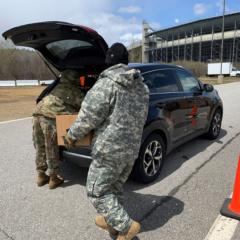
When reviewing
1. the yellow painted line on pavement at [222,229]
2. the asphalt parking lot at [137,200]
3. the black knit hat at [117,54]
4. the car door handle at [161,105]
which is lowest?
the yellow painted line on pavement at [222,229]

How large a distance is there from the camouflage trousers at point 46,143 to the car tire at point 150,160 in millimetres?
1101

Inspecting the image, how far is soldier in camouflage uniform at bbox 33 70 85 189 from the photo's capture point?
13.9 feet

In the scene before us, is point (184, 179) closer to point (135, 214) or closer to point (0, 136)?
point (135, 214)

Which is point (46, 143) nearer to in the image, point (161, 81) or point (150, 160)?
point (150, 160)

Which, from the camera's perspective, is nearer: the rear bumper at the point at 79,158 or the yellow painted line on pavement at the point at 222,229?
the yellow painted line on pavement at the point at 222,229

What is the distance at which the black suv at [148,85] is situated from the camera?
3.93 m

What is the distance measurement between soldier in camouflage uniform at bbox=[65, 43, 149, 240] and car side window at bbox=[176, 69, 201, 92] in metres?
2.91

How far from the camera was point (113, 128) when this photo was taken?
292 centimetres

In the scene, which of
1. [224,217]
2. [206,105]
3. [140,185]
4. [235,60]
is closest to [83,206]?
[140,185]

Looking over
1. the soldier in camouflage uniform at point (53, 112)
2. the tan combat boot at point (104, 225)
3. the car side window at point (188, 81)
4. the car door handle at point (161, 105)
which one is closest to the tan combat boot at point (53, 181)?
the soldier in camouflage uniform at point (53, 112)

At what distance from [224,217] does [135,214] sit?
101cm

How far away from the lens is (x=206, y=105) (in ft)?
21.5

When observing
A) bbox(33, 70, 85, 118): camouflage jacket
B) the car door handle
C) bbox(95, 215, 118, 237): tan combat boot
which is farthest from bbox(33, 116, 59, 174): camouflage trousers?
the car door handle

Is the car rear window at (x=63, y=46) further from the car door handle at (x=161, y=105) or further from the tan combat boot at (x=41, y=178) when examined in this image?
the tan combat boot at (x=41, y=178)
